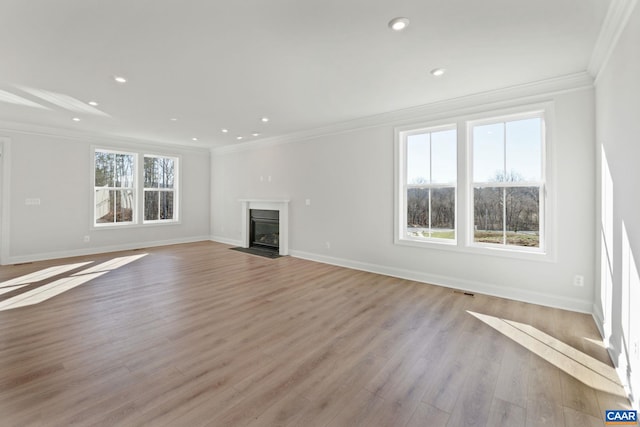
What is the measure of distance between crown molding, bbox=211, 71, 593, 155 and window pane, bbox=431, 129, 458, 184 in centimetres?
30

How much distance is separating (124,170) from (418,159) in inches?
263

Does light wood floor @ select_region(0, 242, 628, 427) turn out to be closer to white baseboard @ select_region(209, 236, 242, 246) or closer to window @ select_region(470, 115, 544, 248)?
window @ select_region(470, 115, 544, 248)

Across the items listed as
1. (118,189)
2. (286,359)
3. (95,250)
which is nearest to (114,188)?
(118,189)

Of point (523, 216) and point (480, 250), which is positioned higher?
point (523, 216)

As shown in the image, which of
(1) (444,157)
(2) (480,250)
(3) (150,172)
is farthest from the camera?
(3) (150,172)

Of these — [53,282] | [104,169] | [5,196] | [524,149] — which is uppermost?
[104,169]

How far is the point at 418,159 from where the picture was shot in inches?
182

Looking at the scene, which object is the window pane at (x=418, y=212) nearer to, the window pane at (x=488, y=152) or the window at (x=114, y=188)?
the window pane at (x=488, y=152)

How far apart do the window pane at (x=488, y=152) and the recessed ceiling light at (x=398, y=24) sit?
2308mm

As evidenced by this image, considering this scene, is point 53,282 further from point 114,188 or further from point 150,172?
point 150,172

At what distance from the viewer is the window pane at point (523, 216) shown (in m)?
3.63

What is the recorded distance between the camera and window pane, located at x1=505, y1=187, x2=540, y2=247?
11.9 feet

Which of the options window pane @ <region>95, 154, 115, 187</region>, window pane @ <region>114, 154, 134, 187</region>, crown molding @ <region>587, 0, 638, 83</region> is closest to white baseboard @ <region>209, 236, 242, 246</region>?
window pane @ <region>114, 154, 134, 187</region>

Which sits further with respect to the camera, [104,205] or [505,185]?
[104,205]
